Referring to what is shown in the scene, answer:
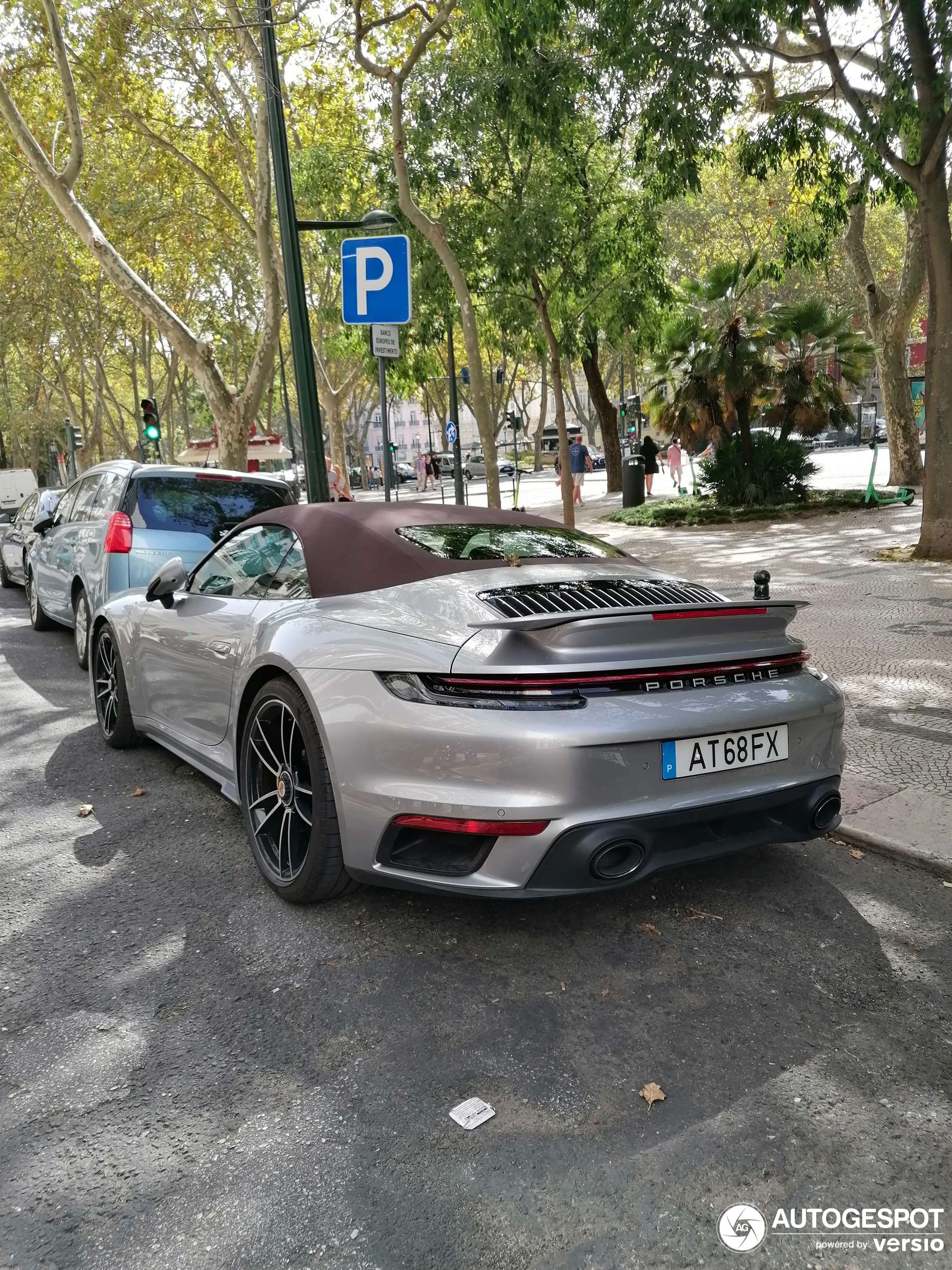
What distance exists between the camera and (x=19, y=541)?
14047 mm

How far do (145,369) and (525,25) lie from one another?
31.1 metres

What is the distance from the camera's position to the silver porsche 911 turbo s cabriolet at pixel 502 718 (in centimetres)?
269

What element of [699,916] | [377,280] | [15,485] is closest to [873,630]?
[377,280]

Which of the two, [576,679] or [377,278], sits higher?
[377,278]

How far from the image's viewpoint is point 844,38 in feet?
40.2

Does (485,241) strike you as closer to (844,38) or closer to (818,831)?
(844,38)

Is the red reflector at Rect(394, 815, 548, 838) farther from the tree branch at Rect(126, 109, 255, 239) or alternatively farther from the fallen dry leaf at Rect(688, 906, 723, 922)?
the tree branch at Rect(126, 109, 255, 239)

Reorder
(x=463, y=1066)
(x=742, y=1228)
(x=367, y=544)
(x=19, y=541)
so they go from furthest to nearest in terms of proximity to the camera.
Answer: (x=19, y=541) → (x=367, y=544) → (x=463, y=1066) → (x=742, y=1228)

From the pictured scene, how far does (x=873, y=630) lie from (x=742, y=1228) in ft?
21.1

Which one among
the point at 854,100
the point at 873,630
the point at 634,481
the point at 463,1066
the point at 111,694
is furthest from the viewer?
the point at 634,481

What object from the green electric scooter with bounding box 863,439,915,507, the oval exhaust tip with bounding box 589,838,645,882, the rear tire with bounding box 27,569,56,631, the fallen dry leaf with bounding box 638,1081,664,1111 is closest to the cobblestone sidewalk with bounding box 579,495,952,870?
the green electric scooter with bounding box 863,439,915,507

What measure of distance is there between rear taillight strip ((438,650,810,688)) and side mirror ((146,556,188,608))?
6.95 ft

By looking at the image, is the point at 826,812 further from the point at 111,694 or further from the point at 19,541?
the point at 19,541

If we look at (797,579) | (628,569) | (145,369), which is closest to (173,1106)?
(628,569)
